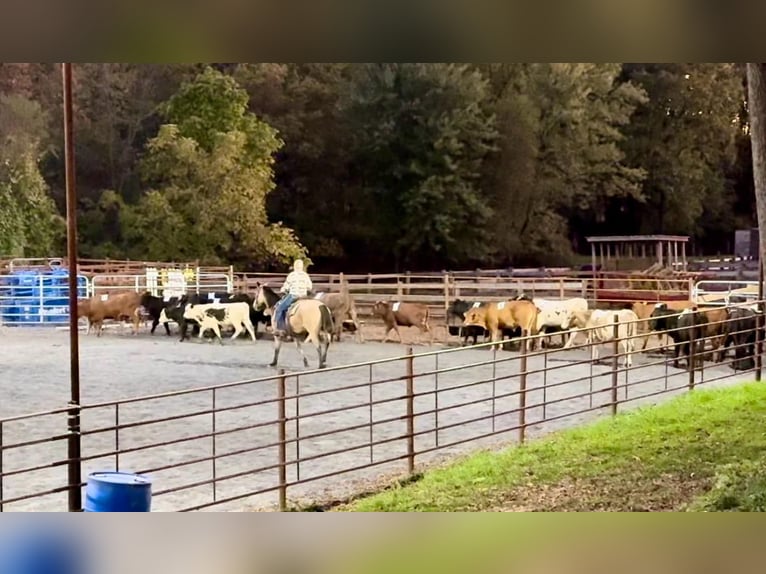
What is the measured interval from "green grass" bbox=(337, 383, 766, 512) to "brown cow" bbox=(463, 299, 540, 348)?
498 millimetres

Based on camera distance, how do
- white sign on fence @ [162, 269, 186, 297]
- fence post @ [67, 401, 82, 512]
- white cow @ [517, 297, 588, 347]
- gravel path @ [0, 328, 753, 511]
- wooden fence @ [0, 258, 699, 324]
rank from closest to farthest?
fence post @ [67, 401, 82, 512], gravel path @ [0, 328, 753, 511], white sign on fence @ [162, 269, 186, 297], wooden fence @ [0, 258, 699, 324], white cow @ [517, 297, 588, 347]

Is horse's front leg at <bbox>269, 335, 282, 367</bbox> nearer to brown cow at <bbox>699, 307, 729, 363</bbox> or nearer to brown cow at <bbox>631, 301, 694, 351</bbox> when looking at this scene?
brown cow at <bbox>631, 301, 694, 351</bbox>

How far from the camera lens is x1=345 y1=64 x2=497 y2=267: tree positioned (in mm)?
4129

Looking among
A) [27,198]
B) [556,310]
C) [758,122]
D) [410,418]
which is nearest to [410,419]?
[410,418]

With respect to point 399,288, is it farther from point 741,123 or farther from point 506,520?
point 741,123

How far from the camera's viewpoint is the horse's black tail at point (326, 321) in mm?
4086

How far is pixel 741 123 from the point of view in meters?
4.14

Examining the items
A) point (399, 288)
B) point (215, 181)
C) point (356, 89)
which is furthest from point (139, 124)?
point (399, 288)

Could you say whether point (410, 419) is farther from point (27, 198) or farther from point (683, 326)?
point (27, 198)

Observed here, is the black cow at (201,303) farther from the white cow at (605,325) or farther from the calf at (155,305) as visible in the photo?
the white cow at (605,325)

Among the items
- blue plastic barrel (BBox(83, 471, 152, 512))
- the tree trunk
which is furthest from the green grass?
the tree trunk

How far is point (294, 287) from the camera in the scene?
4082 mm

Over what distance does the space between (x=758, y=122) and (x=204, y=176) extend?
233cm

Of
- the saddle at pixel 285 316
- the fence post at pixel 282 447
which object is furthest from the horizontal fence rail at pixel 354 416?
the saddle at pixel 285 316
